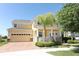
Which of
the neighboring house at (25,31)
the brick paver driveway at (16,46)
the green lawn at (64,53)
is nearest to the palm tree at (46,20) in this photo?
the neighboring house at (25,31)

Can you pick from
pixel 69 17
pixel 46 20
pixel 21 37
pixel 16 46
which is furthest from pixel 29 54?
pixel 69 17

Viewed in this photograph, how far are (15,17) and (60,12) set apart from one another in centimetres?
211

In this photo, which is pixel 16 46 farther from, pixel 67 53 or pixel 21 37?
pixel 67 53

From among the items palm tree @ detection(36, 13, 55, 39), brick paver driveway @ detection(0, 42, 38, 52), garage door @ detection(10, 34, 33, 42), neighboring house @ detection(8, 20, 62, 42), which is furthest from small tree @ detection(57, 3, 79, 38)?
A: brick paver driveway @ detection(0, 42, 38, 52)

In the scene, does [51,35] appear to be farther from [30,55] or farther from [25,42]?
[30,55]

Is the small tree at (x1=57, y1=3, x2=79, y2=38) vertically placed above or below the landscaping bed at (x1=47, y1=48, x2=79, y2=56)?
above

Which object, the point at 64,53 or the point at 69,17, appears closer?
the point at 69,17

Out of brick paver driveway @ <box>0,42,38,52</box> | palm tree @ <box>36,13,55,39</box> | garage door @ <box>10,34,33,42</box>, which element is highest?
palm tree @ <box>36,13,55,39</box>

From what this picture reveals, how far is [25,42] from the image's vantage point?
458 inches

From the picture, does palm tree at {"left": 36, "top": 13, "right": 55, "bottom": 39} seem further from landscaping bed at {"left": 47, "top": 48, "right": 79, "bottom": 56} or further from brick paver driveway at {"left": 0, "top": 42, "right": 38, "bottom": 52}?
landscaping bed at {"left": 47, "top": 48, "right": 79, "bottom": 56}

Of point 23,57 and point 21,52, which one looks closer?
point 23,57

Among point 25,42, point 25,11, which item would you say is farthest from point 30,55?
point 25,11

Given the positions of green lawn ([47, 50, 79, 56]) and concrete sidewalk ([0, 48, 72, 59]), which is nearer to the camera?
concrete sidewalk ([0, 48, 72, 59])

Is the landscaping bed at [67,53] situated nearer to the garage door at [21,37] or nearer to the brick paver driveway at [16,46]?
the brick paver driveway at [16,46]
